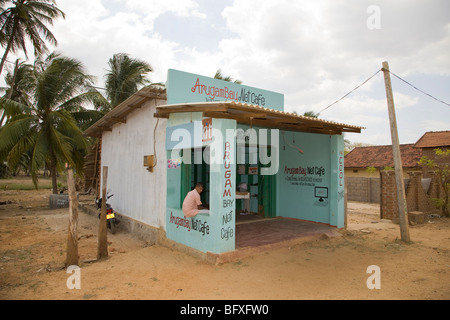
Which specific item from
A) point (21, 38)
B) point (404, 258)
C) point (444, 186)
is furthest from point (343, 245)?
point (21, 38)

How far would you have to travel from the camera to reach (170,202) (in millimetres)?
7258

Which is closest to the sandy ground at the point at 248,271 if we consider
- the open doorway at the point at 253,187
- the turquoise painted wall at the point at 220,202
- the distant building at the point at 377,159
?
→ the turquoise painted wall at the point at 220,202

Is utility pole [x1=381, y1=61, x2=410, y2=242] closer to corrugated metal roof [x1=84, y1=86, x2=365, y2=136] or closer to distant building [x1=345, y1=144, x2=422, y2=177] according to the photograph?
corrugated metal roof [x1=84, y1=86, x2=365, y2=136]

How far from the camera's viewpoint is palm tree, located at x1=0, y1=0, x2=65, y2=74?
52.6 feet

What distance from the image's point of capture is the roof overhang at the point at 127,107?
7.34 metres

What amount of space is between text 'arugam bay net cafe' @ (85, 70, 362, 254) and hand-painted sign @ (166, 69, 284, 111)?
27 mm

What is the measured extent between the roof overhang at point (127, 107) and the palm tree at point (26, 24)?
8471 millimetres

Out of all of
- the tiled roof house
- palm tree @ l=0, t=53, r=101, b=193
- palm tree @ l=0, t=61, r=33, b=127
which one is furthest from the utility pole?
palm tree @ l=0, t=61, r=33, b=127

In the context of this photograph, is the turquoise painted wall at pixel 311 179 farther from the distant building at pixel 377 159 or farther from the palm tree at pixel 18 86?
the palm tree at pixel 18 86

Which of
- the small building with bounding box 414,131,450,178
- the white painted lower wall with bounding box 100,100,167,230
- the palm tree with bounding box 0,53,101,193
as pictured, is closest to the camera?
the white painted lower wall with bounding box 100,100,167,230

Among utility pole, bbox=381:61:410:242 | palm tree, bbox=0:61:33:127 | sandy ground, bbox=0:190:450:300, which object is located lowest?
sandy ground, bbox=0:190:450:300

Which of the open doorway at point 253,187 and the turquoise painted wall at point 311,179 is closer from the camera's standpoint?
the turquoise painted wall at point 311,179

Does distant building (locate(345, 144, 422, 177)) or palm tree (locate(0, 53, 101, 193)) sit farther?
distant building (locate(345, 144, 422, 177))
